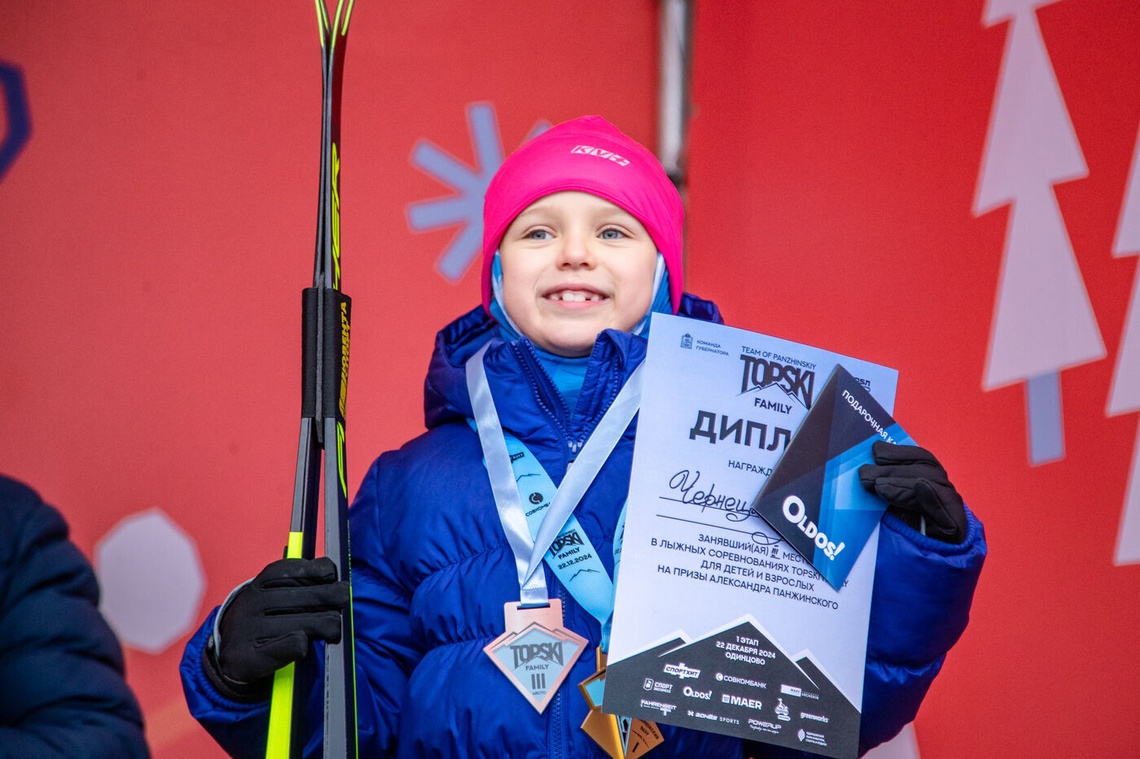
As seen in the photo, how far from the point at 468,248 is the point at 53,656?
1133 millimetres

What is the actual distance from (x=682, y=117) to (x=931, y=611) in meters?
1.39

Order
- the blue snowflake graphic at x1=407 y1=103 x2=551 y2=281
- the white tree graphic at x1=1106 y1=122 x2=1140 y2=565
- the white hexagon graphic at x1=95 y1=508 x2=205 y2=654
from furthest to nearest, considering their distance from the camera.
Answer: the blue snowflake graphic at x1=407 y1=103 x2=551 y2=281
the white tree graphic at x1=1106 y1=122 x2=1140 y2=565
the white hexagon graphic at x1=95 y1=508 x2=205 y2=654

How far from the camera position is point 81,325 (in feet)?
5.94

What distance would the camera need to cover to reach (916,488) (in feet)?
3.93

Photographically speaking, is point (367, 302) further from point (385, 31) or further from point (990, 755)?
point (990, 755)

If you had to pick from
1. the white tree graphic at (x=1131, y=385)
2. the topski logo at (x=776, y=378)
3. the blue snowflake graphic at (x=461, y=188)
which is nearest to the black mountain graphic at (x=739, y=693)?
the topski logo at (x=776, y=378)

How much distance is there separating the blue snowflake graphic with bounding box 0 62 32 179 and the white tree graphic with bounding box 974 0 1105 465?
1.62 metres

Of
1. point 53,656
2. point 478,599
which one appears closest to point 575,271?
point 478,599

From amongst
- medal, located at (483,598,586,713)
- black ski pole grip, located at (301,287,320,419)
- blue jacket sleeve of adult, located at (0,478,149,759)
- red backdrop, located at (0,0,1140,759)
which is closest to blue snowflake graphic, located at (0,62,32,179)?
red backdrop, located at (0,0,1140,759)

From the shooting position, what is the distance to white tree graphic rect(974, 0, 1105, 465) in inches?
82.1

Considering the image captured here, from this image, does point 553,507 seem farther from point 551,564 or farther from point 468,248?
point 468,248

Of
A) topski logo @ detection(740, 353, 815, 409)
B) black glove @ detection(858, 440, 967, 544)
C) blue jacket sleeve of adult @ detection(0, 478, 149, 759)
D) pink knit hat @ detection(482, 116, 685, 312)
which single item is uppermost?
pink knit hat @ detection(482, 116, 685, 312)

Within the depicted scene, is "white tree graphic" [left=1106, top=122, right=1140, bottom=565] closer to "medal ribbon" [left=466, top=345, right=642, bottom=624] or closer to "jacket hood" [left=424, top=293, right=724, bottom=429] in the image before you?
"jacket hood" [left=424, top=293, right=724, bottom=429]

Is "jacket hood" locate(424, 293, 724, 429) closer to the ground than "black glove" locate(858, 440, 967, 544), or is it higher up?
higher up
